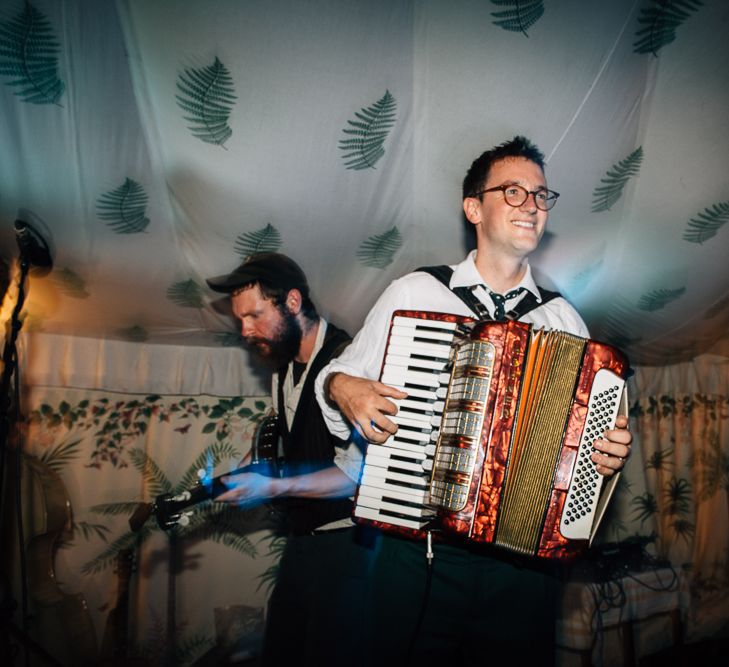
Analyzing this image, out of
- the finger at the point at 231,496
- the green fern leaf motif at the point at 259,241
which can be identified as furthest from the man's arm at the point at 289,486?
the green fern leaf motif at the point at 259,241

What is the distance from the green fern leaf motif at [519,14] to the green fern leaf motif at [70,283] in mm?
2614

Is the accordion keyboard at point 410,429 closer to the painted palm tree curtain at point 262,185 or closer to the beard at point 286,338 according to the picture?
the painted palm tree curtain at point 262,185

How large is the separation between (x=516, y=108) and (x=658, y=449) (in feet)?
12.7

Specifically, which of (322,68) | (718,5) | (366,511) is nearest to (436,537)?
(366,511)

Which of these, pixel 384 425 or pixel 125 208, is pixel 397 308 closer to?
pixel 384 425

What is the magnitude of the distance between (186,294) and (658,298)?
323 cm

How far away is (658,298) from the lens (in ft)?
10.9

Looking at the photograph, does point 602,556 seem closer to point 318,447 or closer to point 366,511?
point 318,447

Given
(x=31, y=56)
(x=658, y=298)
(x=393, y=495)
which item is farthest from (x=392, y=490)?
(x=658, y=298)

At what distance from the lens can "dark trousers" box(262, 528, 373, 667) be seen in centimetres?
199

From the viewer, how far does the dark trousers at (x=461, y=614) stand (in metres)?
1.47

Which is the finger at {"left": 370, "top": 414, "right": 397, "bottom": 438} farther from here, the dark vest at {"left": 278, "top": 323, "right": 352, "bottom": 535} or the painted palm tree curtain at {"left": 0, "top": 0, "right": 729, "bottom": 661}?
the painted palm tree curtain at {"left": 0, "top": 0, "right": 729, "bottom": 661}

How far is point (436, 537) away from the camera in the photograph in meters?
1.41

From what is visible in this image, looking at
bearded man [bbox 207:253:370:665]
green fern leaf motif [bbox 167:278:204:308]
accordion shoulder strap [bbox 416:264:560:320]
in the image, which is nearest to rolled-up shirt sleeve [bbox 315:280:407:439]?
accordion shoulder strap [bbox 416:264:560:320]
